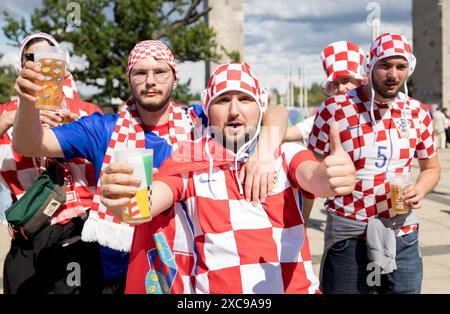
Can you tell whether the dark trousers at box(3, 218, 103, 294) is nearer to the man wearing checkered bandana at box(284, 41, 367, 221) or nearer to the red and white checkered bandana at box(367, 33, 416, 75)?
the man wearing checkered bandana at box(284, 41, 367, 221)

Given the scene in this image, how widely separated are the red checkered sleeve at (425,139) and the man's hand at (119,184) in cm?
208

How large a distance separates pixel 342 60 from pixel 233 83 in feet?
6.72

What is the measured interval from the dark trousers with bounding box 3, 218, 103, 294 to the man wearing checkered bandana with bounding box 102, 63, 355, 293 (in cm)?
115

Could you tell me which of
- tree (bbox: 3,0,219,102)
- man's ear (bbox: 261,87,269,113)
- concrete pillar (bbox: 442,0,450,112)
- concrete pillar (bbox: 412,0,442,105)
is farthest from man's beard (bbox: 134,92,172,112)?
concrete pillar (bbox: 412,0,442,105)

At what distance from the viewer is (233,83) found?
1928 mm

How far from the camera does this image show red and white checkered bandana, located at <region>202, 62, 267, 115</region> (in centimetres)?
193

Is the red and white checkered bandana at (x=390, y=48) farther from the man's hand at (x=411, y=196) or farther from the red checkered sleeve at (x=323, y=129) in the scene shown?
the man's hand at (x=411, y=196)

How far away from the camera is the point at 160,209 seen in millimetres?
1887

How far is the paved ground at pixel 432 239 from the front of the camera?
15.7ft

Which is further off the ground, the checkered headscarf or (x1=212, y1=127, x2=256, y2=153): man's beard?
the checkered headscarf

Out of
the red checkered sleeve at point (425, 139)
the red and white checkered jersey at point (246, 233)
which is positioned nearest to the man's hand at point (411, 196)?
the red checkered sleeve at point (425, 139)

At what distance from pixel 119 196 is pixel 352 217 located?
1759 millimetres
